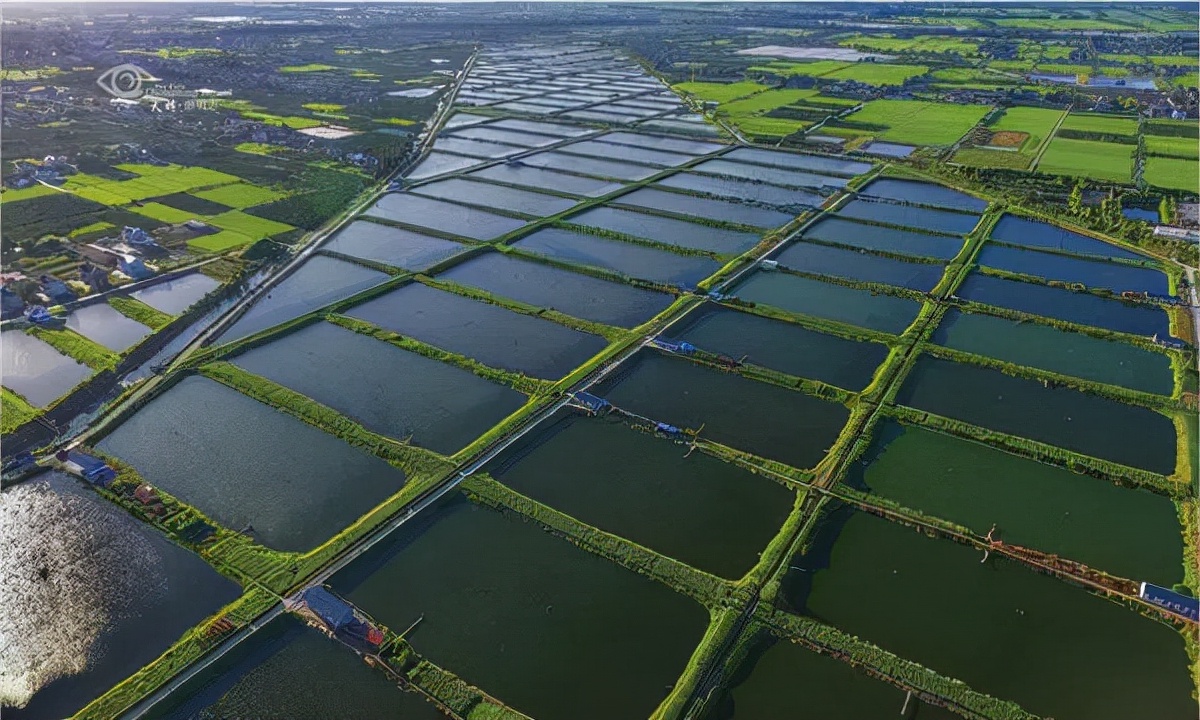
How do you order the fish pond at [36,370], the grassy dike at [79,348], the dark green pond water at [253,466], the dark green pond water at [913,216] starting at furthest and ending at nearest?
the dark green pond water at [913,216] → the grassy dike at [79,348] → the fish pond at [36,370] → the dark green pond water at [253,466]

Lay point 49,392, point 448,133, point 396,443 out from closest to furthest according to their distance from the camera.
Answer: point 396,443 → point 49,392 → point 448,133

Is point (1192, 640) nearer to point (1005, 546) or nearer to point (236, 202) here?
point (1005, 546)

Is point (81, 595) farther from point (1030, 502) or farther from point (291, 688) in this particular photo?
point (1030, 502)

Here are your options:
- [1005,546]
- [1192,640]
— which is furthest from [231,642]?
[1192,640]

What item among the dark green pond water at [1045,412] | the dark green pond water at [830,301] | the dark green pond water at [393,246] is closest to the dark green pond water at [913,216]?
the dark green pond water at [830,301]

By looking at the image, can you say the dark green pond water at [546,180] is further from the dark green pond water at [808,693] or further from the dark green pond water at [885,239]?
the dark green pond water at [808,693]

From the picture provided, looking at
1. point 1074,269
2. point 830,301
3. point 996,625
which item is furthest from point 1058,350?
point 996,625
